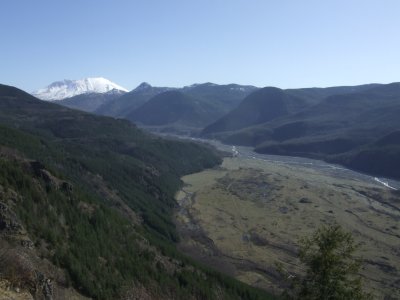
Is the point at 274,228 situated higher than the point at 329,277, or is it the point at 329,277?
the point at 329,277

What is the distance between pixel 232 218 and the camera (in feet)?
519

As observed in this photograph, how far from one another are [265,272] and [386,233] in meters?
54.1

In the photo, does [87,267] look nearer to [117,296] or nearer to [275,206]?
[117,296]

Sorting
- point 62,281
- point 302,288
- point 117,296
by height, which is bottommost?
point 117,296

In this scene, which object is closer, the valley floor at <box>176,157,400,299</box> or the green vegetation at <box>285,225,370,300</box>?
the green vegetation at <box>285,225,370,300</box>

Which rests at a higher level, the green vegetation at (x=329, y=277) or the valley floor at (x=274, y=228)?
the green vegetation at (x=329, y=277)

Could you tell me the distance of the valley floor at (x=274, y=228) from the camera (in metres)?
113

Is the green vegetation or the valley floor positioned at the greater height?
the green vegetation

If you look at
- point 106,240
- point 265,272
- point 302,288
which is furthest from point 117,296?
point 265,272

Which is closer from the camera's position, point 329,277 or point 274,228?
point 329,277

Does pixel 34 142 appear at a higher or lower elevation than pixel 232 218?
higher

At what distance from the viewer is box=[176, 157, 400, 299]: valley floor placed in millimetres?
112688

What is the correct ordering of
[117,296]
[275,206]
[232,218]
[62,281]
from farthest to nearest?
[275,206], [232,218], [117,296], [62,281]

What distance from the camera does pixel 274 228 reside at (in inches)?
5807
